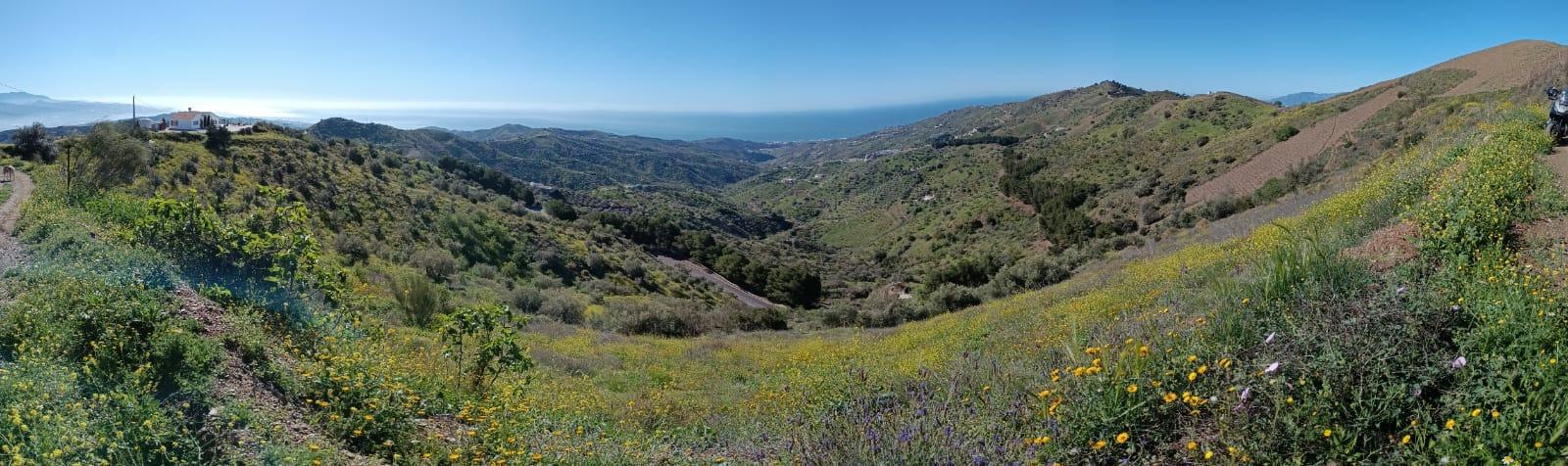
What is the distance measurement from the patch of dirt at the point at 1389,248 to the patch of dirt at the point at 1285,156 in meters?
27.3

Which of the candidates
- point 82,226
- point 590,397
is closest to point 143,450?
point 590,397

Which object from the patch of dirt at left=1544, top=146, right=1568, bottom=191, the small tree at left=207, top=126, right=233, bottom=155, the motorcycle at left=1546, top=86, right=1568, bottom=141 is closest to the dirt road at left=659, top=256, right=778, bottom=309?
the small tree at left=207, top=126, right=233, bottom=155

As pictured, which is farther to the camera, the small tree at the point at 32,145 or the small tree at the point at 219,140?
the small tree at the point at 219,140

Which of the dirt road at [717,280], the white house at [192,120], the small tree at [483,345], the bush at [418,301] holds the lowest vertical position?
the dirt road at [717,280]

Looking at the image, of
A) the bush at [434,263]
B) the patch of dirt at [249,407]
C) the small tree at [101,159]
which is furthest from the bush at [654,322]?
the small tree at [101,159]

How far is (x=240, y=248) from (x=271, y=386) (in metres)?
3.10

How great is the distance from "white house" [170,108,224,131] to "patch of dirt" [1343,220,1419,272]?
1729 inches

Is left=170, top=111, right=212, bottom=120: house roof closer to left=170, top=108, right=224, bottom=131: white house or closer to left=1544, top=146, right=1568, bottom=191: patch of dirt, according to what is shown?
left=170, top=108, right=224, bottom=131: white house

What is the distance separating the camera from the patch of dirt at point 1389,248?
5.36 m

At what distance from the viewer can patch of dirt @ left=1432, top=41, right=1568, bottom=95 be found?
2972 centimetres

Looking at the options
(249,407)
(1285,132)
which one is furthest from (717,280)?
(249,407)

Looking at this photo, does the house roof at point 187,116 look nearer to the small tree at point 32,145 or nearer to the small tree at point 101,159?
the small tree at point 32,145

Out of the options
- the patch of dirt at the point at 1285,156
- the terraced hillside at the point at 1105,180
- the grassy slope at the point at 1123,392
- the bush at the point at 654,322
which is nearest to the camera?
the grassy slope at the point at 1123,392

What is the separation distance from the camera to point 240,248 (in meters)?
6.94
